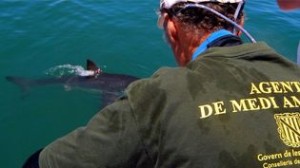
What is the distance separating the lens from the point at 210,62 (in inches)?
93.9

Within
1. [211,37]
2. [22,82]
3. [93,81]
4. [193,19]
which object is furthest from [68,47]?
[211,37]

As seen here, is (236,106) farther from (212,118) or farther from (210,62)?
(210,62)

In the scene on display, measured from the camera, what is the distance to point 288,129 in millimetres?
2213

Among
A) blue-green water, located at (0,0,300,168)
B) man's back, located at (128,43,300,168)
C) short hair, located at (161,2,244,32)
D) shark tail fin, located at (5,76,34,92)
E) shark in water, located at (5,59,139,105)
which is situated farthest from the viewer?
shark in water, located at (5,59,139,105)

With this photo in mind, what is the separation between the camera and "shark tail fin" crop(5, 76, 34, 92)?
9.30m

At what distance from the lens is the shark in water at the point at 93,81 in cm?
941

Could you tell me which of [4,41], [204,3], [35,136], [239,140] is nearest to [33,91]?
[35,136]

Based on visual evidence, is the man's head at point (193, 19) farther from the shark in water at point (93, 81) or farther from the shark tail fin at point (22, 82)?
the shark tail fin at point (22, 82)

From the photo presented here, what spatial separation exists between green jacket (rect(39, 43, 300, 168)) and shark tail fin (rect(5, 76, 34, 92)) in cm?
727

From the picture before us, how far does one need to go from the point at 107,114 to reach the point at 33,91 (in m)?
7.47

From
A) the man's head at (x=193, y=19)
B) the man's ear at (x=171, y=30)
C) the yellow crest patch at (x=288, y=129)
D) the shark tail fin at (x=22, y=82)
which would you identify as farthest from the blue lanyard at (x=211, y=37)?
the shark tail fin at (x=22, y=82)

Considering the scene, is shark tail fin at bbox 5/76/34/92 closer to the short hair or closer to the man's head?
the man's head

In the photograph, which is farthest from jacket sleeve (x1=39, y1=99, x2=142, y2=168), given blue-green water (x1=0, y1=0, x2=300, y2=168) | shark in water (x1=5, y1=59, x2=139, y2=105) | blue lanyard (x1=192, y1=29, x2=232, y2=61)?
shark in water (x1=5, y1=59, x2=139, y2=105)

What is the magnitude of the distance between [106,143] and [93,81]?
7805mm
